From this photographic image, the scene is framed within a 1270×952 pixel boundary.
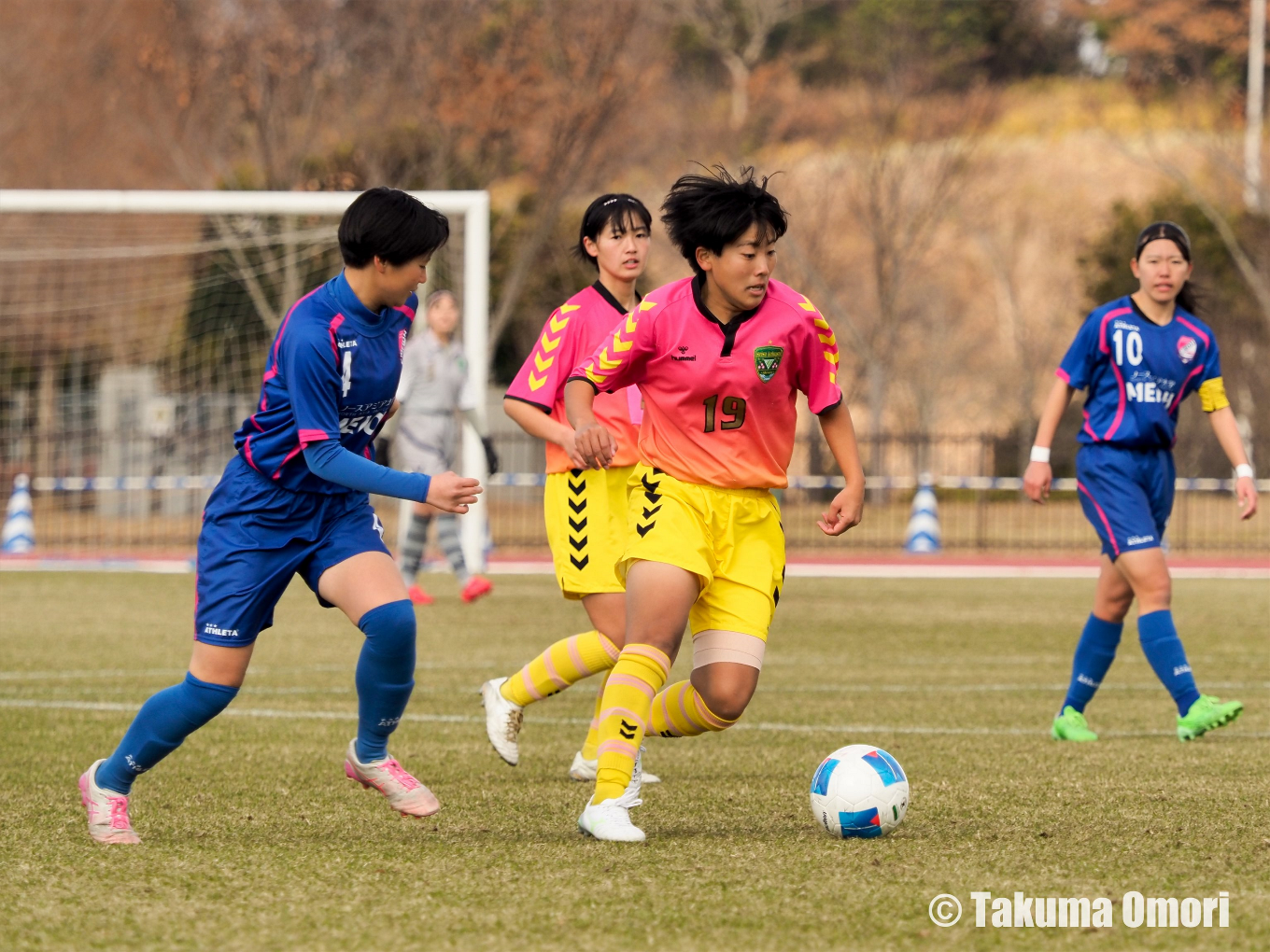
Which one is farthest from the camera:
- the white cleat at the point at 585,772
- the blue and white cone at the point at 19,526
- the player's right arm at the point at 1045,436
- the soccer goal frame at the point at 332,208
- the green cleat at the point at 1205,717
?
the blue and white cone at the point at 19,526

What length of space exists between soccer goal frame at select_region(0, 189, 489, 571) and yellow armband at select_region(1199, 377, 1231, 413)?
8.97m

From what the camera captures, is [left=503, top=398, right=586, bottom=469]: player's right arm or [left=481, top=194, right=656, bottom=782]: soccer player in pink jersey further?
[left=481, top=194, right=656, bottom=782]: soccer player in pink jersey

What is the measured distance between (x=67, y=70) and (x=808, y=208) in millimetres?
14465

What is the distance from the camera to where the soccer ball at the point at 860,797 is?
471 cm

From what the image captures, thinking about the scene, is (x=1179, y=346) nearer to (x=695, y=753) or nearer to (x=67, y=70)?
(x=695, y=753)

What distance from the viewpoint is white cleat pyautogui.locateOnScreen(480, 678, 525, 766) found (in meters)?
6.05

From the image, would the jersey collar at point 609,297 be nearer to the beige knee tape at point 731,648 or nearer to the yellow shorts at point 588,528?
the yellow shorts at point 588,528

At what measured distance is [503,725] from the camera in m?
6.08

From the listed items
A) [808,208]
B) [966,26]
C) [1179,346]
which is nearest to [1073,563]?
[808,208]

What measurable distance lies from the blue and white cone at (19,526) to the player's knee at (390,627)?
678 inches

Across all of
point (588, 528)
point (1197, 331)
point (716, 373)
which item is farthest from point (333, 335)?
point (1197, 331)

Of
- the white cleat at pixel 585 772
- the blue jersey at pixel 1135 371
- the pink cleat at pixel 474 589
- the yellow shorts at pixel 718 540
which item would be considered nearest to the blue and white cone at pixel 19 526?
the pink cleat at pixel 474 589

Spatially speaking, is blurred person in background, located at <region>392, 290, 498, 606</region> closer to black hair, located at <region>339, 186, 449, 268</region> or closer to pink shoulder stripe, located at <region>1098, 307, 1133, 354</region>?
pink shoulder stripe, located at <region>1098, 307, 1133, 354</region>

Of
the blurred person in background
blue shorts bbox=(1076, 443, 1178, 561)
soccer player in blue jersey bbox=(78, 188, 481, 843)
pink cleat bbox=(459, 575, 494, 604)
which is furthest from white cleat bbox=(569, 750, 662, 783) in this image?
pink cleat bbox=(459, 575, 494, 604)
